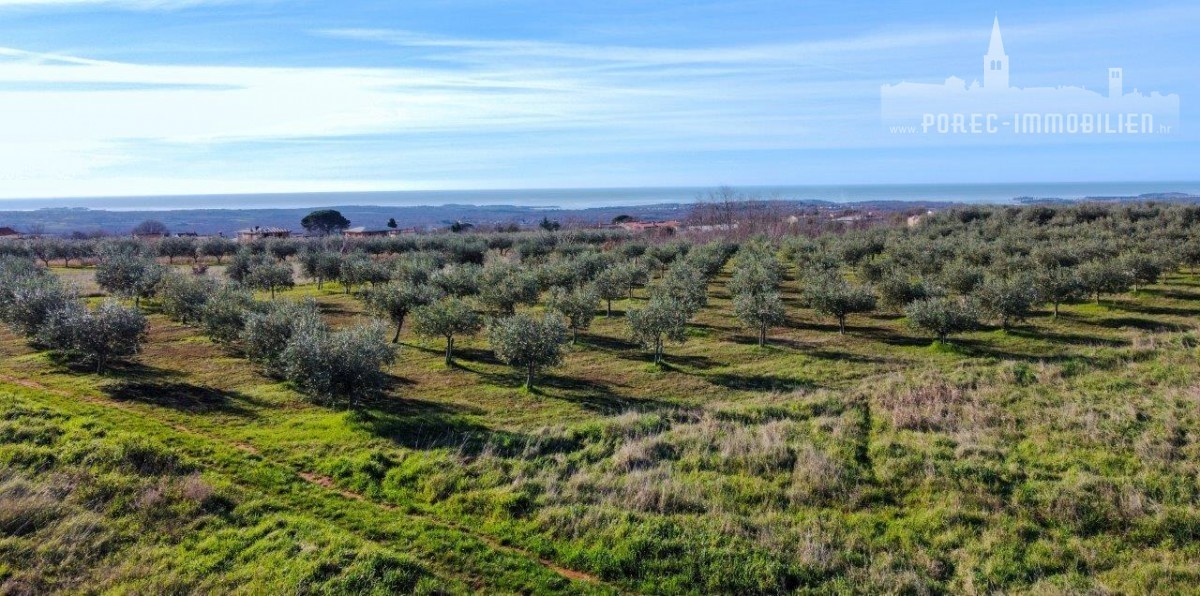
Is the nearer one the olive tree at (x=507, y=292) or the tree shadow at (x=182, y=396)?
the tree shadow at (x=182, y=396)

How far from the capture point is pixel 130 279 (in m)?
57.8

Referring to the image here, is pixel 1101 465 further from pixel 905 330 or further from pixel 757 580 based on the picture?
pixel 905 330

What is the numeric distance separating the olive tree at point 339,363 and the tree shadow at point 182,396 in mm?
2970

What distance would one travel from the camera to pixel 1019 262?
188 feet

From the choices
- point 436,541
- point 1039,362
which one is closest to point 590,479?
point 436,541

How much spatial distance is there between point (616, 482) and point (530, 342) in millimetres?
12766

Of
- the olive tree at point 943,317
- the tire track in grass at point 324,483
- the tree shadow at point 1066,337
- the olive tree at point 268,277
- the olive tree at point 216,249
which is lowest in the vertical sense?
the tire track in grass at point 324,483

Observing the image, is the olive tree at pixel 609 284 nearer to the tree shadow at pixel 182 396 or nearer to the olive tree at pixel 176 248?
the tree shadow at pixel 182 396

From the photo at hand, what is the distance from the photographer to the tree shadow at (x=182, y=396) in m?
28.8

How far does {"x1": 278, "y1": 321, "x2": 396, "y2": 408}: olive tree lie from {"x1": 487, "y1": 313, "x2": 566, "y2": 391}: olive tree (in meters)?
5.89

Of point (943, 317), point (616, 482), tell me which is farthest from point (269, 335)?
point (943, 317)

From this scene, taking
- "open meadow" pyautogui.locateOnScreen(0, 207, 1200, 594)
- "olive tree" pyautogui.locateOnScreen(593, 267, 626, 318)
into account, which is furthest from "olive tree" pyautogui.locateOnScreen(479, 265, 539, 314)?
"open meadow" pyautogui.locateOnScreen(0, 207, 1200, 594)

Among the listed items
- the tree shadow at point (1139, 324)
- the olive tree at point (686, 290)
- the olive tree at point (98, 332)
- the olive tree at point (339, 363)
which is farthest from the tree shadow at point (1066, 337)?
the olive tree at point (98, 332)

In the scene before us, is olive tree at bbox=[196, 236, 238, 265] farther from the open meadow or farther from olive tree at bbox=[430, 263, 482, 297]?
the open meadow
